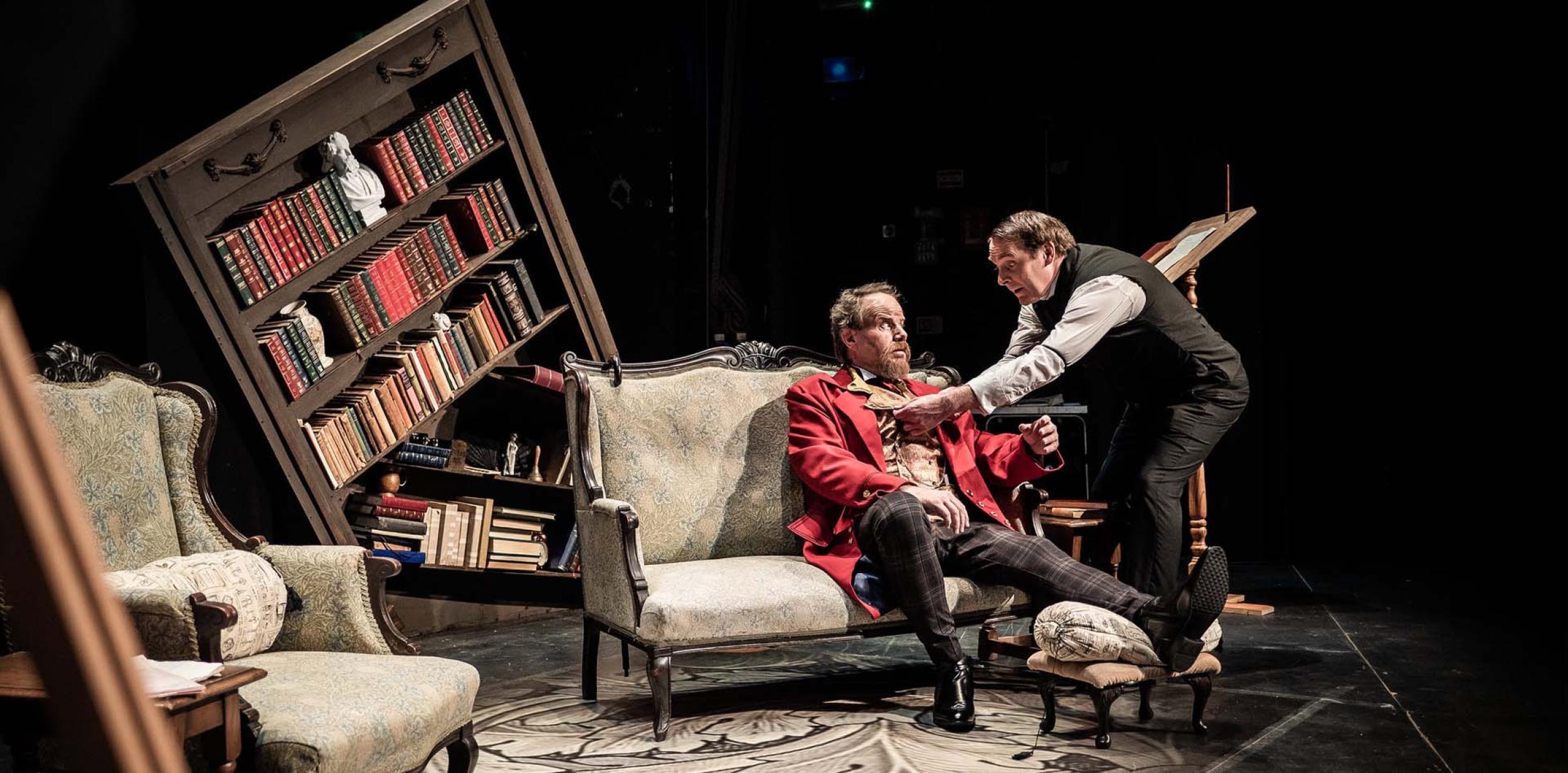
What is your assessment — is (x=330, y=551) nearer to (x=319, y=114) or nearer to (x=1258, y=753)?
(x=319, y=114)

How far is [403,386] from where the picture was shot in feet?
14.2

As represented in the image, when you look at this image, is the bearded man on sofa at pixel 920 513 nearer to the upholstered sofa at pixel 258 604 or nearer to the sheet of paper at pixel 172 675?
the upholstered sofa at pixel 258 604

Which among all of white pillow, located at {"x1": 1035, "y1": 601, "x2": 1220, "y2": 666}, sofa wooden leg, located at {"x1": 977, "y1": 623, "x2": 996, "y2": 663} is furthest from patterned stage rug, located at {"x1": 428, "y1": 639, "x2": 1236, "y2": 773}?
white pillow, located at {"x1": 1035, "y1": 601, "x2": 1220, "y2": 666}

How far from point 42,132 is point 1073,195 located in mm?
5077

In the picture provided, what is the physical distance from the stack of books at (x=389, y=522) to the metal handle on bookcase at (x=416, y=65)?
150 cm

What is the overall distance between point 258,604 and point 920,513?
1663 millimetres

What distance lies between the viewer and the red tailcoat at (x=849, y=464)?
340cm

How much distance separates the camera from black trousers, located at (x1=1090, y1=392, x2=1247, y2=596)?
3.63 m

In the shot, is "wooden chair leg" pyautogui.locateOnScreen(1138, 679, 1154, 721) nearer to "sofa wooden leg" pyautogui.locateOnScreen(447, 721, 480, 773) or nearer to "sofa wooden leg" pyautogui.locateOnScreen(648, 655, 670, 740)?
"sofa wooden leg" pyautogui.locateOnScreen(648, 655, 670, 740)

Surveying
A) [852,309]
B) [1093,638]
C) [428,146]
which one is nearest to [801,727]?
A: [1093,638]

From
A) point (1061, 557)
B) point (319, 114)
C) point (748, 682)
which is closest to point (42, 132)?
point (319, 114)

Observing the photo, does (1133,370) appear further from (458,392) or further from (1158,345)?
(458,392)

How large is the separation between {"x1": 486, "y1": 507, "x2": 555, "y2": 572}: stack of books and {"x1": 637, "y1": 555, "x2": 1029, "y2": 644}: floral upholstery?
4.73 ft

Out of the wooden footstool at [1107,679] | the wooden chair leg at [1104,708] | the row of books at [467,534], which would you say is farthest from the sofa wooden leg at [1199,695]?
the row of books at [467,534]
